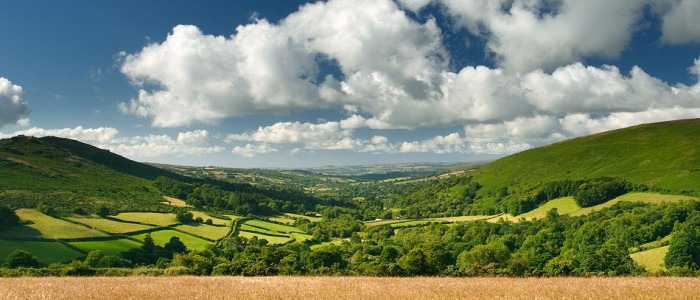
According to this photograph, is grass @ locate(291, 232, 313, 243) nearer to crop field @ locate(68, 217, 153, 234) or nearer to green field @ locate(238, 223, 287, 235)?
green field @ locate(238, 223, 287, 235)

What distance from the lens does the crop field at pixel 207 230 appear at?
5141 inches

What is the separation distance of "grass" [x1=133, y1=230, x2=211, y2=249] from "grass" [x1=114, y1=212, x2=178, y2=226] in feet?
35.3

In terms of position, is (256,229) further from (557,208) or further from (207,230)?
(557,208)

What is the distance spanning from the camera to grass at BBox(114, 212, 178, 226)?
133212 mm

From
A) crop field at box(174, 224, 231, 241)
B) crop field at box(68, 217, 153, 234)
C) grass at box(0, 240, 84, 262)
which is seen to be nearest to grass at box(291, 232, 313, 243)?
crop field at box(174, 224, 231, 241)

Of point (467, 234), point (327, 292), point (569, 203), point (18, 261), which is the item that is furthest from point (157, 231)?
point (569, 203)

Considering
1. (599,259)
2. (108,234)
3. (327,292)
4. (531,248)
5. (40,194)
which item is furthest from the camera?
(40,194)

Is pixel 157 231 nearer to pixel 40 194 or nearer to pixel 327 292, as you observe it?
pixel 40 194

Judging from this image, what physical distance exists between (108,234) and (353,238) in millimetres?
83814

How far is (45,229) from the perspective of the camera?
342 ft

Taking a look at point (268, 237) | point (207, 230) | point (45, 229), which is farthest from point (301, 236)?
point (45, 229)

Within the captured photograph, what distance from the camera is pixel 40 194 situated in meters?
154

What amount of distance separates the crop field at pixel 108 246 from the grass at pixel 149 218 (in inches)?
1035

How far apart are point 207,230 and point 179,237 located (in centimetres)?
1810
